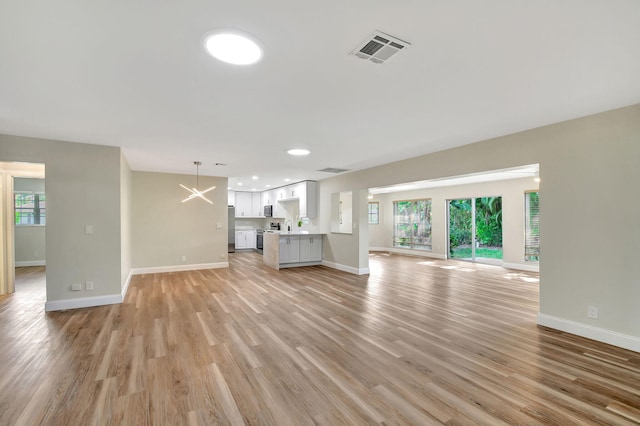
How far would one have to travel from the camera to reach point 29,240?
7.71m

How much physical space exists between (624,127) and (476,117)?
4.91 ft

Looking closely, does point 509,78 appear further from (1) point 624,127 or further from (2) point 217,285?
(2) point 217,285

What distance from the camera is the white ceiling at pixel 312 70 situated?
63.2 inches

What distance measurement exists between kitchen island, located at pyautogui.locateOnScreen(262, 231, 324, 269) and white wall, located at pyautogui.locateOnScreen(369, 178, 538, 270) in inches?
178

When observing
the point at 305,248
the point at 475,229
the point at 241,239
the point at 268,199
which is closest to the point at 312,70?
the point at 305,248

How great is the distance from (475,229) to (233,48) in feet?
31.1

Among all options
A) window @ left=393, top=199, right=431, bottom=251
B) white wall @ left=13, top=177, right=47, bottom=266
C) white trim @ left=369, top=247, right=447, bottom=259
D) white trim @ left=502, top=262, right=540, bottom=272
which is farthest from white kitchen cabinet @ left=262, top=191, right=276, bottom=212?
white trim @ left=502, top=262, right=540, bottom=272

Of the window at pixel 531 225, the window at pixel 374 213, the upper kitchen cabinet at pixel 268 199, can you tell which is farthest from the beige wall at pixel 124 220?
the window at pixel 531 225

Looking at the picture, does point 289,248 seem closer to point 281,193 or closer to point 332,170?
point 332,170

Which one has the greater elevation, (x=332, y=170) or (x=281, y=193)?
(x=332, y=170)

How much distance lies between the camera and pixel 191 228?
24.6 ft

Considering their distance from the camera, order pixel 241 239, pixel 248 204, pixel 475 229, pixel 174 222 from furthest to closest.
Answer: pixel 248 204 → pixel 241 239 → pixel 475 229 → pixel 174 222

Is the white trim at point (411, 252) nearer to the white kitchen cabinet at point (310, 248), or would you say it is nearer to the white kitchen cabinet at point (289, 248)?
the white kitchen cabinet at point (310, 248)

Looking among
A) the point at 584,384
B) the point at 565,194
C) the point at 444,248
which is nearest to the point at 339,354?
the point at 584,384
